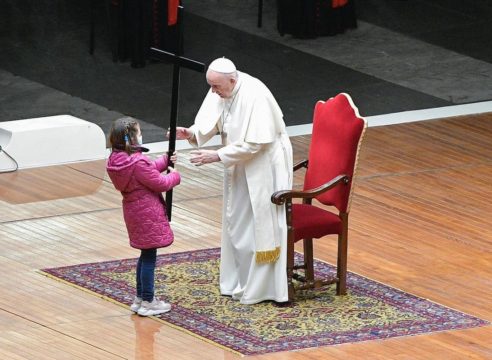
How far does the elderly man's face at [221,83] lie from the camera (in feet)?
29.7

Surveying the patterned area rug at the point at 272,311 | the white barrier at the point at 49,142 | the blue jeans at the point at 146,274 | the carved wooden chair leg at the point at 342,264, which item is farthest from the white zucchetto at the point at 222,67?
the white barrier at the point at 49,142

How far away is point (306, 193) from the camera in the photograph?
30.2ft

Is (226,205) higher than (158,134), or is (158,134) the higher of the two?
(226,205)

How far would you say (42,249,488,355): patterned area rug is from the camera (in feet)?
28.6

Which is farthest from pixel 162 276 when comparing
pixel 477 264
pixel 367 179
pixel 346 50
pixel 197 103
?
pixel 346 50

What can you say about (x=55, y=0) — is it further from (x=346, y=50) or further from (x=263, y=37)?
(x=346, y=50)

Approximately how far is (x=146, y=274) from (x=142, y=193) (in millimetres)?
463

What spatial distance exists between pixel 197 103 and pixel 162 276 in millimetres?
4789

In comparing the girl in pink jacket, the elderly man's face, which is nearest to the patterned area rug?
the girl in pink jacket

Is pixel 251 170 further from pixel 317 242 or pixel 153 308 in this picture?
pixel 317 242

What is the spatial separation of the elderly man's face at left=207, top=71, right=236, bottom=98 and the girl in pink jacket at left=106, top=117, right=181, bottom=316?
1.63ft

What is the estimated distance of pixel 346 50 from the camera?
50.4 feet

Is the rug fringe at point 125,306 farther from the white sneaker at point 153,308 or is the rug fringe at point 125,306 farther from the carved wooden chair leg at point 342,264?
the carved wooden chair leg at point 342,264

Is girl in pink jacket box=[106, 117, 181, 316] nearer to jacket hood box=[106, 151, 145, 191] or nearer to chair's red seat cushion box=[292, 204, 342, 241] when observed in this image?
jacket hood box=[106, 151, 145, 191]
